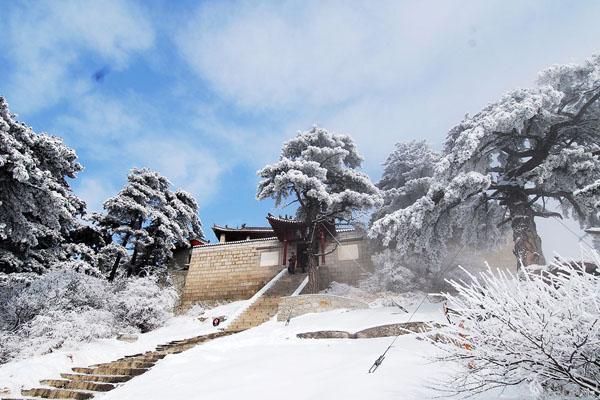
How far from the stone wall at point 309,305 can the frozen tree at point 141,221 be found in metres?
10.9

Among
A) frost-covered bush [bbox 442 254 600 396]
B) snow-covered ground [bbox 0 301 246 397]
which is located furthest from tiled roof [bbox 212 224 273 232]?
frost-covered bush [bbox 442 254 600 396]

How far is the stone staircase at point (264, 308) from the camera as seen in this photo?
11701 mm

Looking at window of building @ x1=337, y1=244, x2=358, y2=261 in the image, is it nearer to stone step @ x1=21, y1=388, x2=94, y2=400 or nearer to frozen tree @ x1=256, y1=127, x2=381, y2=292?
frozen tree @ x1=256, y1=127, x2=381, y2=292

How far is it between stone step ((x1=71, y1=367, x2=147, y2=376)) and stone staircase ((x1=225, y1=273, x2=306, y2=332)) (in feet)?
13.6

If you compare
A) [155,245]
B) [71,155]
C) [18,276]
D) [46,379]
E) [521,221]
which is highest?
[71,155]

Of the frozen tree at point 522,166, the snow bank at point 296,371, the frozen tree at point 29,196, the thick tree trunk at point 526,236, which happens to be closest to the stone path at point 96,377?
the snow bank at point 296,371

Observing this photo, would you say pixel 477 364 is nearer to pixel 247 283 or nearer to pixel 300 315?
pixel 300 315

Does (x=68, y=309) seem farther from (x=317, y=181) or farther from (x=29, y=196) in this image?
(x=317, y=181)

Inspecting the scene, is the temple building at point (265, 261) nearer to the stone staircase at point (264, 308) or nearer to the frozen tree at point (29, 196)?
the stone staircase at point (264, 308)

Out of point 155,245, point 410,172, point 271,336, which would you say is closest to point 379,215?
point 410,172

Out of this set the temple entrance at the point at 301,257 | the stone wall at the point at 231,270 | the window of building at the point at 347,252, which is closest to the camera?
the window of building at the point at 347,252

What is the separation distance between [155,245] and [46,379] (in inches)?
581

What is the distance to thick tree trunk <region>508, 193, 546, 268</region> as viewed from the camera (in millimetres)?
10391

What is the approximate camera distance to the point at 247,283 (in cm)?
2044
